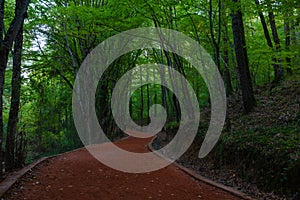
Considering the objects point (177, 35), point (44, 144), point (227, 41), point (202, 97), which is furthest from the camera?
point (202, 97)

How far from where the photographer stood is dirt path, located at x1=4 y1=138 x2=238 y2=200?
15.1ft

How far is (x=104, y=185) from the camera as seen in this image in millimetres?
5293

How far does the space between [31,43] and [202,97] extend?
643 inches

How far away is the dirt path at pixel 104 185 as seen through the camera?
4617 millimetres

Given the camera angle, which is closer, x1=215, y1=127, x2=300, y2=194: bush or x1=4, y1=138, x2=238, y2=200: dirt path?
x1=215, y1=127, x2=300, y2=194: bush

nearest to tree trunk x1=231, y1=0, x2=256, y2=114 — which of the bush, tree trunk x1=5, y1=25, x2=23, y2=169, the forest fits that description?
the forest

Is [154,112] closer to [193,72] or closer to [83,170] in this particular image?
[193,72]

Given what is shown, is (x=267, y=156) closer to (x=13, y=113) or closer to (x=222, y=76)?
(x=13, y=113)

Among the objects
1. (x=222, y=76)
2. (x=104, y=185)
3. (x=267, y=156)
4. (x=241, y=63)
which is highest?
(x=241, y=63)

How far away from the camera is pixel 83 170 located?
258 inches

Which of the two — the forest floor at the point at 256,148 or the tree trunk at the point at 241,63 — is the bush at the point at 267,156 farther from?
the tree trunk at the point at 241,63

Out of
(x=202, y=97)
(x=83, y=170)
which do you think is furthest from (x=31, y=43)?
(x=202, y=97)

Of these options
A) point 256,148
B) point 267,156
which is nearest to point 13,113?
point 256,148

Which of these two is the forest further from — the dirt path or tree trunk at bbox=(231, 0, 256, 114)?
the dirt path
